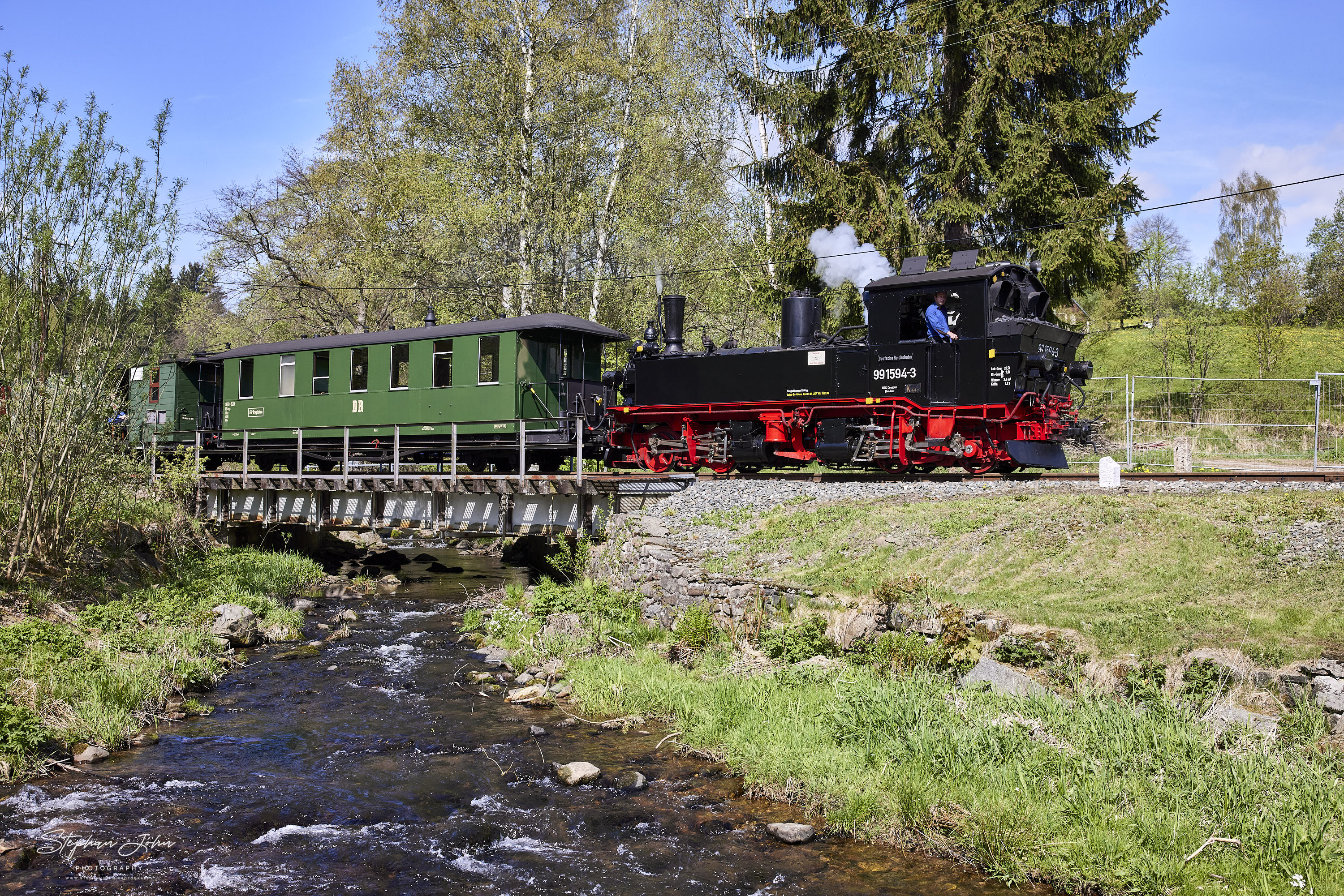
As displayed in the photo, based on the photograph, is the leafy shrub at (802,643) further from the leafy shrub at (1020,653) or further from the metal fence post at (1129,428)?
the metal fence post at (1129,428)

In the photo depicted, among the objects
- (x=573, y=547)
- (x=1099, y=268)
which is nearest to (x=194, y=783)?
(x=573, y=547)

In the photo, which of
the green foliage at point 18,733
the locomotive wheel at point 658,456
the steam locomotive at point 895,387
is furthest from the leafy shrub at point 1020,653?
the locomotive wheel at point 658,456

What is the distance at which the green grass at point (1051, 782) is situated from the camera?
5.46 meters

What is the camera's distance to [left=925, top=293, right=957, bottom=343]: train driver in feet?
45.4

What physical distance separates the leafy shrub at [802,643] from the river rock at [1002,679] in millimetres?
1607

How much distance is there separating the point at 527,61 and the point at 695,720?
66.9ft

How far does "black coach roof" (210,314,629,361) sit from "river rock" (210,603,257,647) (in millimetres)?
6903

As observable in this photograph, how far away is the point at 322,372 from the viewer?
20.4 meters

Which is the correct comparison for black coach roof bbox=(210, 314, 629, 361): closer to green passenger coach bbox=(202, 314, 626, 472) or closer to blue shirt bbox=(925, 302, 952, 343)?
green passenger coach bbox=(202, 314, 626, 472)

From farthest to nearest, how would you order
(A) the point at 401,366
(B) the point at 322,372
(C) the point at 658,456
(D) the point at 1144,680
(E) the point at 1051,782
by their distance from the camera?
(B) the point at 322,372, (A) the point at 401,366, (C) the point at 658,456, (D) the point at 1144,680, (E) the point at 1051,782

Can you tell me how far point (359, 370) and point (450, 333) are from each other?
107 inches

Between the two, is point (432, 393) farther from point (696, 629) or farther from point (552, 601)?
point (696, 629)

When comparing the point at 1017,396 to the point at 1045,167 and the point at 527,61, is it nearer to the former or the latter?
the point at 1045,167

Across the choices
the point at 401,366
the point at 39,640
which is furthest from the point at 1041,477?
the point at 39,640
